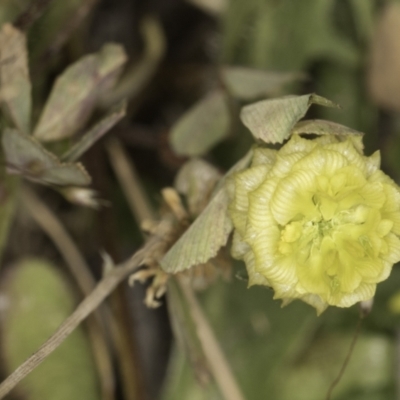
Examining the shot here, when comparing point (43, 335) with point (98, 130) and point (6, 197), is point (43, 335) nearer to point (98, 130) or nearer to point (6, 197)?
point (6, 197)

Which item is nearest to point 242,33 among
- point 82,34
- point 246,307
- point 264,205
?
point 82,34

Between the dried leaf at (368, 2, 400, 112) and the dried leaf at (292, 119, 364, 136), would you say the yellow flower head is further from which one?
the dried leaf at (368, 2, 400, 112)

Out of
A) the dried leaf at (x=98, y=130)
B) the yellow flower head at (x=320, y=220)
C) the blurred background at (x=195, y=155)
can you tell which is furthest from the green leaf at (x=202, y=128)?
the yellow flower head at (x=320, y=220)

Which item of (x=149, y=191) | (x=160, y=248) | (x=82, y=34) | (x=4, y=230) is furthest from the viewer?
(x=149, y=191)

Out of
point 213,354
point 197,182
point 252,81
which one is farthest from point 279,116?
point 213,354

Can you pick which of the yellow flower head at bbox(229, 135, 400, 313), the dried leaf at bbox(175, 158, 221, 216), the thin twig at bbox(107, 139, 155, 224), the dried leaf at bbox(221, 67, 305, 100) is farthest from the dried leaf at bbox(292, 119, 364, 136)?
the thin twig at bbox(107, 139, 155, 224)

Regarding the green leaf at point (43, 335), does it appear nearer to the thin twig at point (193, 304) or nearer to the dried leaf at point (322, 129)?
the thin twig at point (193, 304)

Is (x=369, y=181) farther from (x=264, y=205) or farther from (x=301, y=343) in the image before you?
(x=301, y=343)

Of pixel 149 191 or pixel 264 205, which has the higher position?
pixel 264 205
